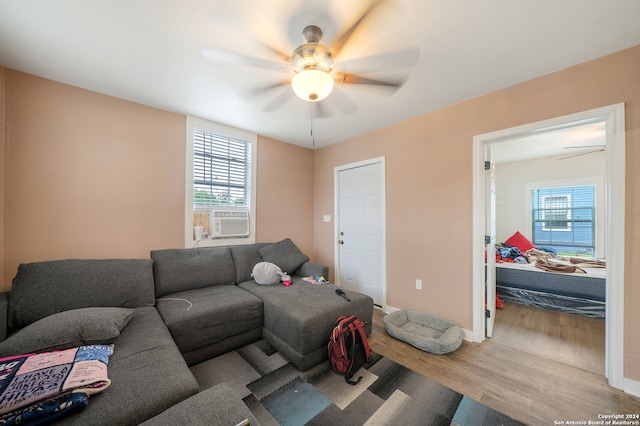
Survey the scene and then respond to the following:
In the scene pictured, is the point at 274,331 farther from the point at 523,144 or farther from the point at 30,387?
the point at 523,144

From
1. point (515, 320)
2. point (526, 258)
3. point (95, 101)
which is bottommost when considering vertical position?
point (515, 320)

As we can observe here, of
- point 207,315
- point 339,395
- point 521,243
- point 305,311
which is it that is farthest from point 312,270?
point 521,243

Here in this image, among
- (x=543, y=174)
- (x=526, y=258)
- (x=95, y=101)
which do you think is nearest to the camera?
(x=95, y=101)

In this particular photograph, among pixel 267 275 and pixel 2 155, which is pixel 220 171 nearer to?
pixel 267 275

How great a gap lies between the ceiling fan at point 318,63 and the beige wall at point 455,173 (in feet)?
3.12

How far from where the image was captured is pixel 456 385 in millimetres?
1786

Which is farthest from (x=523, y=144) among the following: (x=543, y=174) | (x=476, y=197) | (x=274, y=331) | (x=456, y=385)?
(x=274, y=331)

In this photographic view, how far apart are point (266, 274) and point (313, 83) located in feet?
6.96

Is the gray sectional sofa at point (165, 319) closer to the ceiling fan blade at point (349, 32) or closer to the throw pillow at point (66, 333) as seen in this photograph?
the throw pillow at point (66, 333)

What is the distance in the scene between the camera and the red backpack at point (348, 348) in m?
1.86

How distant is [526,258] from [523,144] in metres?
2.02

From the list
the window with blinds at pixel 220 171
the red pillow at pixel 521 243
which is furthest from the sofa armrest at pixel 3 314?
the red pillow at pixel 521 243

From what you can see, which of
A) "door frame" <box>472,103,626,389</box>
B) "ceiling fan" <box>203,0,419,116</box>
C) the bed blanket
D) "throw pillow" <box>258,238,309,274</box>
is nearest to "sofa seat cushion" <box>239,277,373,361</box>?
"throw pillow" <box>258,238,309,274</box>

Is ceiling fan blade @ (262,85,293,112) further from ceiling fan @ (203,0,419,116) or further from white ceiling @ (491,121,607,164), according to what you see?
white ceiling @ (491,121,607,164)
